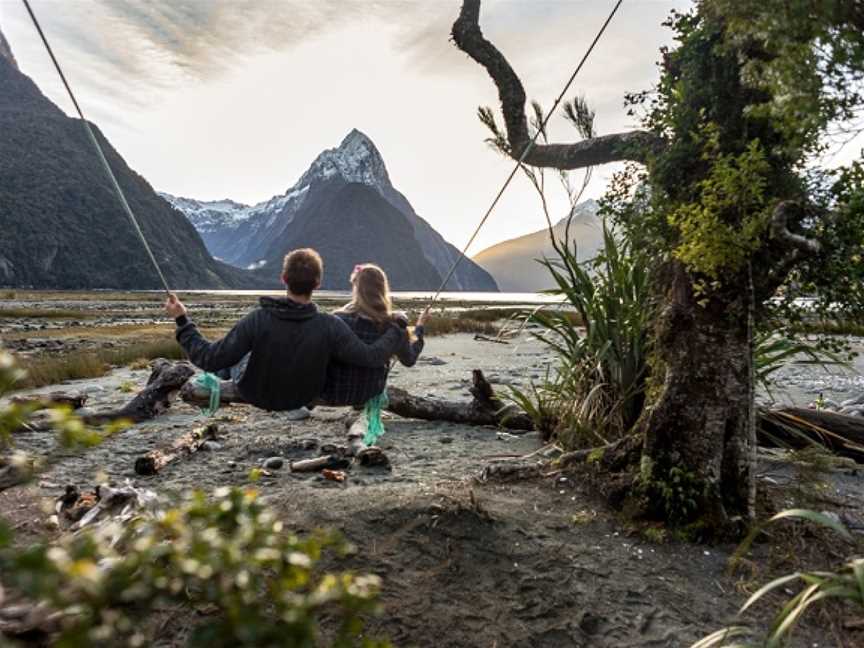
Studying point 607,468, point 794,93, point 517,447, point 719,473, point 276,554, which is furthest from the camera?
point 517,447

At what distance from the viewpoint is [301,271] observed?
179 inches

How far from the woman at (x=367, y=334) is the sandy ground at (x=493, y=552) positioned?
0.79m

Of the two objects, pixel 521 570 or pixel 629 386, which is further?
pixel 629 386

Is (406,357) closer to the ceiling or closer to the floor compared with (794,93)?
closer to the floor

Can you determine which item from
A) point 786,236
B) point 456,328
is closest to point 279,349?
point 786,236

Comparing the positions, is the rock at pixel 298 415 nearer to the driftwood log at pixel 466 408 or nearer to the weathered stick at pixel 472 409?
the driftwood log at pixel 466 408

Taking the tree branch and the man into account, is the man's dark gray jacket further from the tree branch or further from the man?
the tree branch

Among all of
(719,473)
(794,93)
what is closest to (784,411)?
(719,473)

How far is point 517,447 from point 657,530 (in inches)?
99.3

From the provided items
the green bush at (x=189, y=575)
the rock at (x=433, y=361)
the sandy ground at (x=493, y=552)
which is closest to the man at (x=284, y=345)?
the sandy ground at (x=493, y=552)

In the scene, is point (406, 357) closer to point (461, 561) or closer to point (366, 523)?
point (366, 523)

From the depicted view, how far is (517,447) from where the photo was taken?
6012 mm

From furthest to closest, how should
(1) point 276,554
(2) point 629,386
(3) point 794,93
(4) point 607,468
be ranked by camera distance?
(2) point 629,386 < (4) point 607,468 < (3) point 794,93 < (1) point 276,554

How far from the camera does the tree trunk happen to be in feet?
11.7
